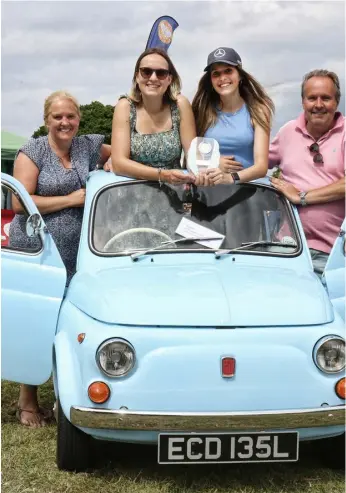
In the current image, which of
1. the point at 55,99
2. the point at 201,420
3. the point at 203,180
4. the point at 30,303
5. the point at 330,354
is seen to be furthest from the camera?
the point at 55,99

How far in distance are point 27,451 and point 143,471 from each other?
90cm

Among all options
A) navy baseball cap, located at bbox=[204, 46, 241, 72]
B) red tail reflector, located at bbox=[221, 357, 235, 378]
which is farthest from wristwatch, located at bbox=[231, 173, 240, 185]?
red tail reflector, located at bbox=[221, 357, 235, 378]

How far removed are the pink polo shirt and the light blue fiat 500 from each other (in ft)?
2.08

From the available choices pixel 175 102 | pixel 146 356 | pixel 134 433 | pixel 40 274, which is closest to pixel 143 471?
→ pixel 134 433

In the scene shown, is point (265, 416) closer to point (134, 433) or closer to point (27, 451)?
point (134, 433)

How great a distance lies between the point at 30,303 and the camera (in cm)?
506

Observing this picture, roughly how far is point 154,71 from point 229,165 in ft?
2.88

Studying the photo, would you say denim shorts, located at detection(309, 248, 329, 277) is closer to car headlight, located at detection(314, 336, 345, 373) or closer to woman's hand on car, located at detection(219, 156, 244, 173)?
woman's hand on car, located at detection(219, 156, 244, 173)

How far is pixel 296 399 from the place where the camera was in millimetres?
4160

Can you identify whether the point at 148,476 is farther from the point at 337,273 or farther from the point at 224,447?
the point at 337,273

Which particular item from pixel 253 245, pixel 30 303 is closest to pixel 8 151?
pixel 30 303

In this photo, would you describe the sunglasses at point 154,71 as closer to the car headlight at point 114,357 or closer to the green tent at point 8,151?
the car headlight at point 114,357

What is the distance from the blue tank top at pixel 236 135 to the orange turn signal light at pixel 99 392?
229 centimetres

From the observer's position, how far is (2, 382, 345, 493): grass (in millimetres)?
4453
